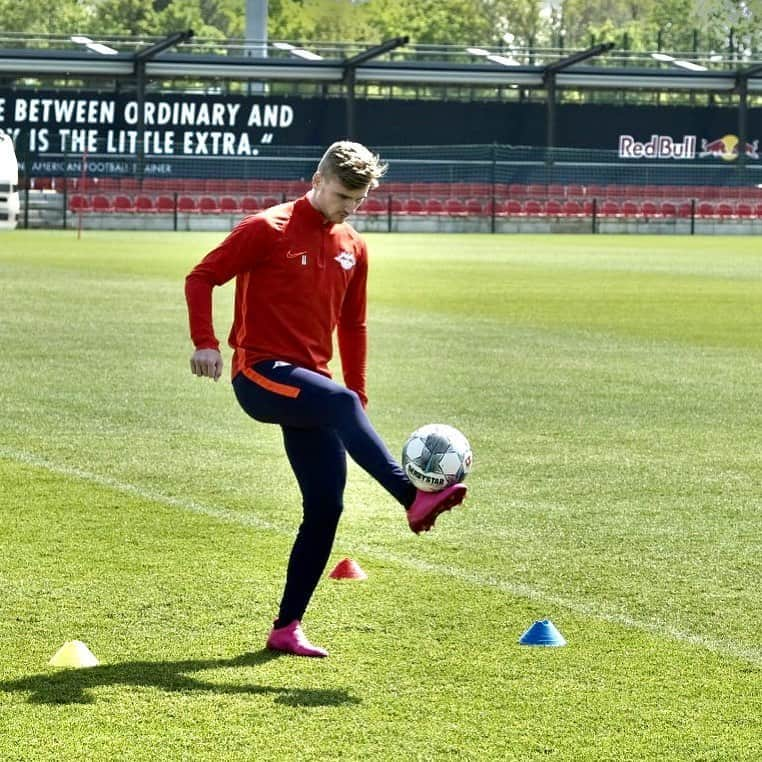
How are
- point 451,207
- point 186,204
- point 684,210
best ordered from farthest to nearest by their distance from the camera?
point 684,210
point 451,207
point 186,204

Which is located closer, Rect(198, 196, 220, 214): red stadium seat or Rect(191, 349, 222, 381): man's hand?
Rect(191, 349, 222, 381): man's hand

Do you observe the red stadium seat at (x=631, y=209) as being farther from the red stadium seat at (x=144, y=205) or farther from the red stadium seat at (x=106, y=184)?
the red stadium seat at (x=106, y=184)

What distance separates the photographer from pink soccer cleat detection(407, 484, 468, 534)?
6027mm

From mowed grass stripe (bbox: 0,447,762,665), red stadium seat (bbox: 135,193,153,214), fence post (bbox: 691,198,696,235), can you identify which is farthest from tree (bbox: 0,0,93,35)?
mowed grass stripe (bbox: 0,447,762,665)

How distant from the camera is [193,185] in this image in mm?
59688

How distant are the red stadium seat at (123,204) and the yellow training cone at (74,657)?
49.1 m

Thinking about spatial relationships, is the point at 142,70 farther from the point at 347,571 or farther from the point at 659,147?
the point at 347,571

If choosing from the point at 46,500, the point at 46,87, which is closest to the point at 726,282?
the point at 46,500

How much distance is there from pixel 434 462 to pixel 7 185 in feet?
31.0

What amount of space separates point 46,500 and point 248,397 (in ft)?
11.6

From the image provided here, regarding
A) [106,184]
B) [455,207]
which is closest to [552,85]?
[455,207]

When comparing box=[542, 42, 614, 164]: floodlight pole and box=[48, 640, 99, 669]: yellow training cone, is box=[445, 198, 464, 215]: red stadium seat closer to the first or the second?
box=[542, 42, 614, 164]: floodlight pole

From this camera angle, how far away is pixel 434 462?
612 centimetres

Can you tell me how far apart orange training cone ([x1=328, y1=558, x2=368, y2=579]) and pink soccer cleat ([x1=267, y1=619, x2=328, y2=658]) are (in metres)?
1.35
